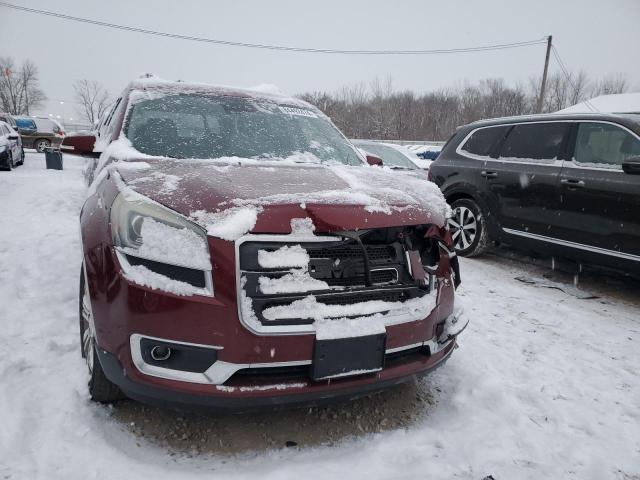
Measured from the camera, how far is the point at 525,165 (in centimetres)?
483

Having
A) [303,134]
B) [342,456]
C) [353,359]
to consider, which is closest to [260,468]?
[342,456]

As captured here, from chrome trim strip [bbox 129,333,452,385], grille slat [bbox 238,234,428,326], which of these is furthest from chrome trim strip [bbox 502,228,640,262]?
chrome trim strip [bbox 129,333,452,385]

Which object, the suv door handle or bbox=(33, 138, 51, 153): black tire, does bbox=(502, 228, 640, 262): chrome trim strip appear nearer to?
the suv door handle

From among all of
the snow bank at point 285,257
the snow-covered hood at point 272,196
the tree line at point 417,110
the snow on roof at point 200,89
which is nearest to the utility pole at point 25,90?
the tree line at point 417,110

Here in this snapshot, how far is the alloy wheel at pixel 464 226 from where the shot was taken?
17.7 feet

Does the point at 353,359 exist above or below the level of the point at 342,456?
above

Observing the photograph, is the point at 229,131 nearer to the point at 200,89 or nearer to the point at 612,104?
the point at 200,89

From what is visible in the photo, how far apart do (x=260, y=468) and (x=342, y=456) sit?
362 millimetres

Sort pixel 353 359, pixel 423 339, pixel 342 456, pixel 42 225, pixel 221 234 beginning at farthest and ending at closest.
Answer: pixel 42 225 → pixel 423 339 → pixel 342 456 → pixel 353 359 → pixel 221 234

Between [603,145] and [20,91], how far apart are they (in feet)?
288

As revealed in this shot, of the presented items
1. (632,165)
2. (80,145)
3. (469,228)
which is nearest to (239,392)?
(80,145)

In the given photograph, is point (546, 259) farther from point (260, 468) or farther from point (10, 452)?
point (10, 452)

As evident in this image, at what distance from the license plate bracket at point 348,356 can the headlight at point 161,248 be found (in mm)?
501

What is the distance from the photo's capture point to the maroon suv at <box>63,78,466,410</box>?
168 cm
